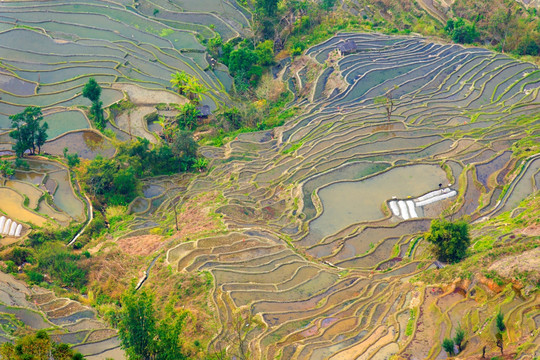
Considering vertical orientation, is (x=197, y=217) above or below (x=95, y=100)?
below

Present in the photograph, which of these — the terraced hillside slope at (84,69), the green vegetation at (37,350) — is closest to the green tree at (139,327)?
the green vegetation at (37,350)

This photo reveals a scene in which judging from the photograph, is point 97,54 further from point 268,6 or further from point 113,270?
point 113,270

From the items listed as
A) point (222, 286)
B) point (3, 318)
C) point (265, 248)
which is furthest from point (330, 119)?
point (3, 318)

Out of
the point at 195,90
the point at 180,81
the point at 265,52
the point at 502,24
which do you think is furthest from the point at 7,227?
the point at 502,24

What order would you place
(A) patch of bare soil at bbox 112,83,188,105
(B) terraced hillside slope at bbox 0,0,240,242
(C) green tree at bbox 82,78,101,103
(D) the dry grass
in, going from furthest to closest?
(A) patch of bare soil at bbox 112,83,188,105, (C) green tree at bbox 82,78,101,103, (B) terraced hillside slope at bbox 0,0,240,242, (D) the dry grass

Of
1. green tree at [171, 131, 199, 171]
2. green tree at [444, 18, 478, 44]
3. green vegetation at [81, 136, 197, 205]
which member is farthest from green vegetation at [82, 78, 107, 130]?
green tree at [444, 18, 478, 44]

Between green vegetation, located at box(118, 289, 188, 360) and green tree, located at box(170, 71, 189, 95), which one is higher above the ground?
green tree, located at box(170, 71, 189, 95)

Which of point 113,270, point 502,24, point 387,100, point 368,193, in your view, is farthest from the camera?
point 502,24

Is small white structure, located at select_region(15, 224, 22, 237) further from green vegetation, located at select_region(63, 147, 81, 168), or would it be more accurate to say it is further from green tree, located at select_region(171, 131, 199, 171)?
green tree, located at select_region(171, 131, 199, 171)
